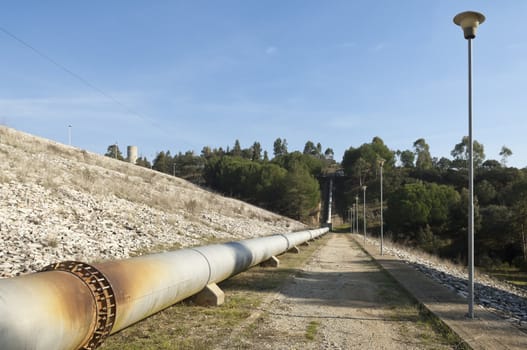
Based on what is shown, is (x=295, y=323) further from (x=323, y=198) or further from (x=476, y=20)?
(x=323, y=198)

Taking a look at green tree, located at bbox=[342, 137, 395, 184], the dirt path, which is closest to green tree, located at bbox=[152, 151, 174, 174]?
green tree, located at bbox=[342, 137, 395, 184]

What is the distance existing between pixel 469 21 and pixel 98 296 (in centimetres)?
830

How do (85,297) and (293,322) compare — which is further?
(293,322)

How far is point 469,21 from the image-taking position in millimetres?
8414

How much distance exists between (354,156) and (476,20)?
393ft

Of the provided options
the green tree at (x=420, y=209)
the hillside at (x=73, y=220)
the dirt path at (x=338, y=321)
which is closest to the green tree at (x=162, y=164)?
the green tree at (x=420, y=209)

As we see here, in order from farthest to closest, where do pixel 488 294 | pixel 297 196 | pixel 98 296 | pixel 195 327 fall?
pixel 297 196 < pixel 488 294 < pixel 195 327 < pixel 98 296

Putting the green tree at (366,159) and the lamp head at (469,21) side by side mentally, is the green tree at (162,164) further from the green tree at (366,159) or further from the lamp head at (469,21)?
the lamp head at (469,21)

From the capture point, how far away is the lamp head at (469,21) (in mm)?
8336

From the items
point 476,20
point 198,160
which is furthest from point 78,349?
point 198,160

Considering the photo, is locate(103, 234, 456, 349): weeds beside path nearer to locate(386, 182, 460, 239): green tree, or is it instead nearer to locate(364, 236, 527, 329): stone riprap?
locate(364, 236, 527, 329): stone riprap

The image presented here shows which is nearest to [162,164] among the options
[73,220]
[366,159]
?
[366,159]

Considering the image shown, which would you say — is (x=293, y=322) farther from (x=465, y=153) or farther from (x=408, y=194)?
(x=465, y=153)

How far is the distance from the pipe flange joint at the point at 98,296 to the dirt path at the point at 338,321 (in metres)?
2.08
